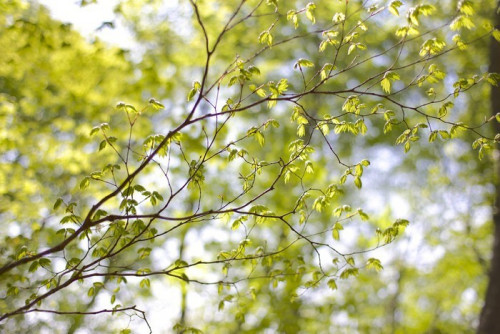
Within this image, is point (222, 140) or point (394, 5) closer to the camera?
point (394, 5)

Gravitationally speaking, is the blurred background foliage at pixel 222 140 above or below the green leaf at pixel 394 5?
above

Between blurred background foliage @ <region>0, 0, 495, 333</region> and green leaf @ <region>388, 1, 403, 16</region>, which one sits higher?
blurred background foliage @ <region>0, 0, 495, 333</region>

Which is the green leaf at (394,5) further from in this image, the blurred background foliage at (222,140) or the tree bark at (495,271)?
the tree bark at (495,271)

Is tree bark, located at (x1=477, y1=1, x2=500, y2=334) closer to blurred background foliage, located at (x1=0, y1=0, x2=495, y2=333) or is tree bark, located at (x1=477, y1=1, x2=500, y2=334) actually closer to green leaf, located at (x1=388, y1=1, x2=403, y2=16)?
A: blurred background foliage, located at (x1=0, y1=0, x2=495, y2=333)

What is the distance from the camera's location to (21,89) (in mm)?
5465

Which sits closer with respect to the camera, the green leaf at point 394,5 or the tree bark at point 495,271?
the green leaf at point 394,5

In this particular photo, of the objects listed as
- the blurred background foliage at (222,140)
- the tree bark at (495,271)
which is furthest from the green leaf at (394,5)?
the tree bark at (495,271)

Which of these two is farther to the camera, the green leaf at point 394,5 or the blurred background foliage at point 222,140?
the blurred background foliage at point 222,140

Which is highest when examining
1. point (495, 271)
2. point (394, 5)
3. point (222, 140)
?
point (222, 140)

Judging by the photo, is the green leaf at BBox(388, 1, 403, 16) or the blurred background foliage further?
the blurred background foliage

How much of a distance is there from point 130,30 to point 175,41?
0.68 metres

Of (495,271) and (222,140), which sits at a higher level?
(222,140)

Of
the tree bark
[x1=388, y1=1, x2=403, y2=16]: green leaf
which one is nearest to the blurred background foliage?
the tree bark

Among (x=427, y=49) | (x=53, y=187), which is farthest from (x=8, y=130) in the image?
(x=427, y=49)
